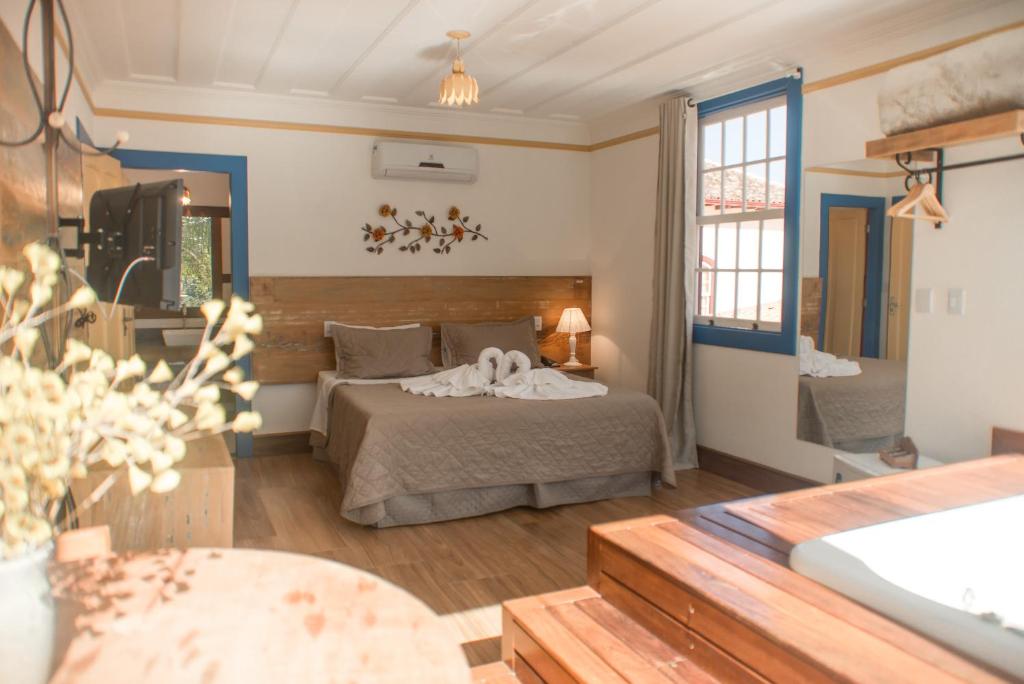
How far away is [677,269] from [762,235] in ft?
2.16

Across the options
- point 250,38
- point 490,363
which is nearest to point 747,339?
point 490,363

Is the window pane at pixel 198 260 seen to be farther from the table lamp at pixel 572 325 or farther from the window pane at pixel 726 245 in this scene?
the window pane at pixel 726 245

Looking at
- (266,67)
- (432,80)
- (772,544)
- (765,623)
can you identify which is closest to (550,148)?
(432,80)

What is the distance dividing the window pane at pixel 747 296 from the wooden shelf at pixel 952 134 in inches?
61.1

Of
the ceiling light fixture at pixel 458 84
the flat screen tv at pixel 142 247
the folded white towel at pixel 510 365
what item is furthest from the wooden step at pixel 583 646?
the ceiling light fixture at pixel 458 84

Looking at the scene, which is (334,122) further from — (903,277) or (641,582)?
(641,582)

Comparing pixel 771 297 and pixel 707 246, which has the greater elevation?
pixel 707 246

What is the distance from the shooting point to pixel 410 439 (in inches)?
158

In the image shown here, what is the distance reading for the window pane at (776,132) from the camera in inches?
184

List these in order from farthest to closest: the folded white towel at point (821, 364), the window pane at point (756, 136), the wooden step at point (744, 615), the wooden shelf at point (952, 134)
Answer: the window pane at point (756, 136)
the folded white towel at point (821, 364)
the wooden shelf at point (952, 134)
the wooden step at point (744, 615)

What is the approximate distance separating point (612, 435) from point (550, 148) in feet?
9.67

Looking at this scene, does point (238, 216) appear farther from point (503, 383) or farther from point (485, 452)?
point (485, 452)

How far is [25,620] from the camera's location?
906mm

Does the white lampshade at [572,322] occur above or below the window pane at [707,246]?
below
